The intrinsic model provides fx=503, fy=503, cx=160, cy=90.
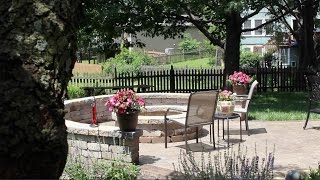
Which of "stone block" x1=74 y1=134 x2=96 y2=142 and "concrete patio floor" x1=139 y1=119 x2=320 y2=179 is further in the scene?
"stone block" x1=74 y1=134 x2=96 y2=142

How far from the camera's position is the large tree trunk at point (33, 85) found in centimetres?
197

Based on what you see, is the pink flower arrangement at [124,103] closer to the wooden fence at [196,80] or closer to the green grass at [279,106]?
the green grass at [279,106]

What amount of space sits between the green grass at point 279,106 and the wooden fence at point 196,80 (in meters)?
1.24

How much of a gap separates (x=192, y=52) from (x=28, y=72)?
46778 mm

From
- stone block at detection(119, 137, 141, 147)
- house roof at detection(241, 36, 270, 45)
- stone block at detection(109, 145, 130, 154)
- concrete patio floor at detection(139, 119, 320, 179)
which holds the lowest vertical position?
concrete patio floor at detection(139, 119, 320, 179)

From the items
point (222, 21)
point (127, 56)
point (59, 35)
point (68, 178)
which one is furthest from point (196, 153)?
point (127, 56)

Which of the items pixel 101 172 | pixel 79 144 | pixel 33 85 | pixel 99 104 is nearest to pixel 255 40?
pixel 99 104

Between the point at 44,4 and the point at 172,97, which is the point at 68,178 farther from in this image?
the point at 172,97

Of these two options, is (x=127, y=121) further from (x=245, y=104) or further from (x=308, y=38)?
(x=308, y=38)

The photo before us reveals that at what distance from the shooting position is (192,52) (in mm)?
48500

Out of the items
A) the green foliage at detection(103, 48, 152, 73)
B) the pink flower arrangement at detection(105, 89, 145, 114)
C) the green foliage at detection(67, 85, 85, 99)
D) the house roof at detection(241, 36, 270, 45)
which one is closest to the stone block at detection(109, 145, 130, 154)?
the pink flower arrangement at detection(105, 89, 145, 114)

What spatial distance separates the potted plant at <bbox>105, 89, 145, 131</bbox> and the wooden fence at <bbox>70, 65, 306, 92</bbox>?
11.4 meters

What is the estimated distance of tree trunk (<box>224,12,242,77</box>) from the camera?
16.4 meters

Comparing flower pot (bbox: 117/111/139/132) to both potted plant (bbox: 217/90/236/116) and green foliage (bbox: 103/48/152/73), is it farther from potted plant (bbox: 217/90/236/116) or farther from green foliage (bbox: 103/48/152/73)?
green foliage (bbox: 103/48/152/73)
